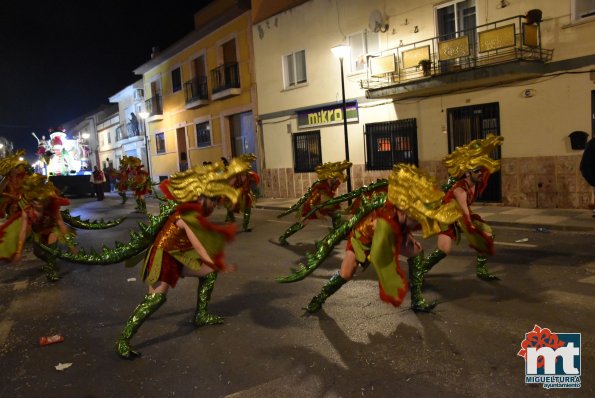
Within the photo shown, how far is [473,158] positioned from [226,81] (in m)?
20.1

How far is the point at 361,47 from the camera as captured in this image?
17312mm

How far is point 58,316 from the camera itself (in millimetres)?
6273

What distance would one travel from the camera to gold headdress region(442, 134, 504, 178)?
18.9 ft

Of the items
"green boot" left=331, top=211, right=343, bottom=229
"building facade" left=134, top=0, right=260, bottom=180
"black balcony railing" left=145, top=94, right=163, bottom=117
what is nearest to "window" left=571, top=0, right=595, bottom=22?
"green boot" left=331, top=211, right=343, bottom=229

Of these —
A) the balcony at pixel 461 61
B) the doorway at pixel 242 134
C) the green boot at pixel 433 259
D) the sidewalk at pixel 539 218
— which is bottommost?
the sidewalk at pixel 539 218

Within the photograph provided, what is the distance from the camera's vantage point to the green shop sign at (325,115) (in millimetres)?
17734

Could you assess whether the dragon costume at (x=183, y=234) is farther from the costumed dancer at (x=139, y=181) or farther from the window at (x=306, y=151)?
the window at (x=306, y=151)

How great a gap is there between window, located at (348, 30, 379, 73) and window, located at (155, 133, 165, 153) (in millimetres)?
18518

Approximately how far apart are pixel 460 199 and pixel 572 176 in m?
8.11

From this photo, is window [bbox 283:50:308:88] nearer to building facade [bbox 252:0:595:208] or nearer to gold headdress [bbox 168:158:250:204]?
building facade [bbox 252:0:595:208]

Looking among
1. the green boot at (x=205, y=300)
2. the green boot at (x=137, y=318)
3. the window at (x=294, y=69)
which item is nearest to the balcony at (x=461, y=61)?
the window at (x=294, y=69)

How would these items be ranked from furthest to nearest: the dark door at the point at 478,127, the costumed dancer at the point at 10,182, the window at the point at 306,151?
1. the window at the point at 306,151
2. the dark door at the point at 478,127
3. the costumed dancer at the point at 10,182

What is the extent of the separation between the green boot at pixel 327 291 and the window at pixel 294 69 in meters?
15.4

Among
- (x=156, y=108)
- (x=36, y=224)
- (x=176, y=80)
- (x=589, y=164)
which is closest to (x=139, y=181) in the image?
(x=36, y=224)
